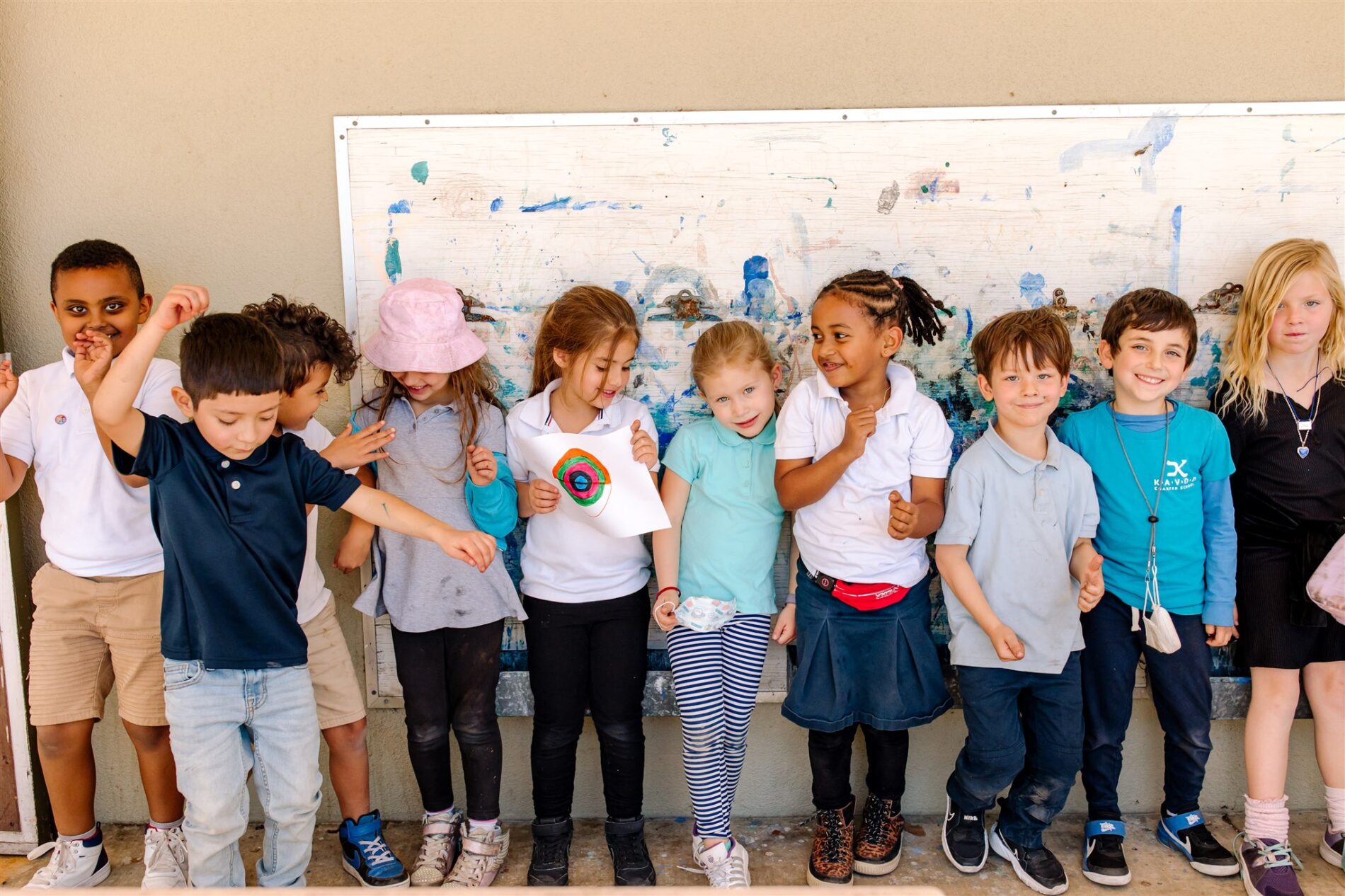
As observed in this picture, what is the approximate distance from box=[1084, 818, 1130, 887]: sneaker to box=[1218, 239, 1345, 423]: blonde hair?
46.0 inches

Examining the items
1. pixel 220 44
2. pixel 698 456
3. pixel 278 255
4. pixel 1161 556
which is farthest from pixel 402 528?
pixel 1161 556

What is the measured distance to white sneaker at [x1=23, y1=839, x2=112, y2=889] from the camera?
263cm

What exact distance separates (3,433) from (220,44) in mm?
1171

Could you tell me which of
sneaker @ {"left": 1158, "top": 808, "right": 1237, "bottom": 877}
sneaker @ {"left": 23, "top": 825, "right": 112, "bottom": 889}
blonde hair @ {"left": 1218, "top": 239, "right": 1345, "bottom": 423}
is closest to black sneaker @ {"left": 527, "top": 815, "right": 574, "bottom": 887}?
sneaker @ {"left": 23, "top": 825, "right": 112, "bottom": 889}

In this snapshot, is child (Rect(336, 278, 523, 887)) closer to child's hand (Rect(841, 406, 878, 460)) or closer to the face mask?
the face mask

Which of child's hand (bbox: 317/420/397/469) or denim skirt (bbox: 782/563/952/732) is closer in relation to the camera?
child's hand (bbox: 317/420/397/469)

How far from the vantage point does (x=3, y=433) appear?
256cm

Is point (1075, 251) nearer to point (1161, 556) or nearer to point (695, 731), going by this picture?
point (1161, 556)

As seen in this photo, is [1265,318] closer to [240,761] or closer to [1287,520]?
[1287,520]

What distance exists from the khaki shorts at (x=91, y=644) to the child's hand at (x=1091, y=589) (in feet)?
7.57

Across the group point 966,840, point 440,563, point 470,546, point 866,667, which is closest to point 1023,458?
point 866,667

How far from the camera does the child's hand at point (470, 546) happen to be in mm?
2193

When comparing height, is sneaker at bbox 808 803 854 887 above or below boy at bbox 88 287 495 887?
below

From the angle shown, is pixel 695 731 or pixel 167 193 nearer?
pixel 695 731
